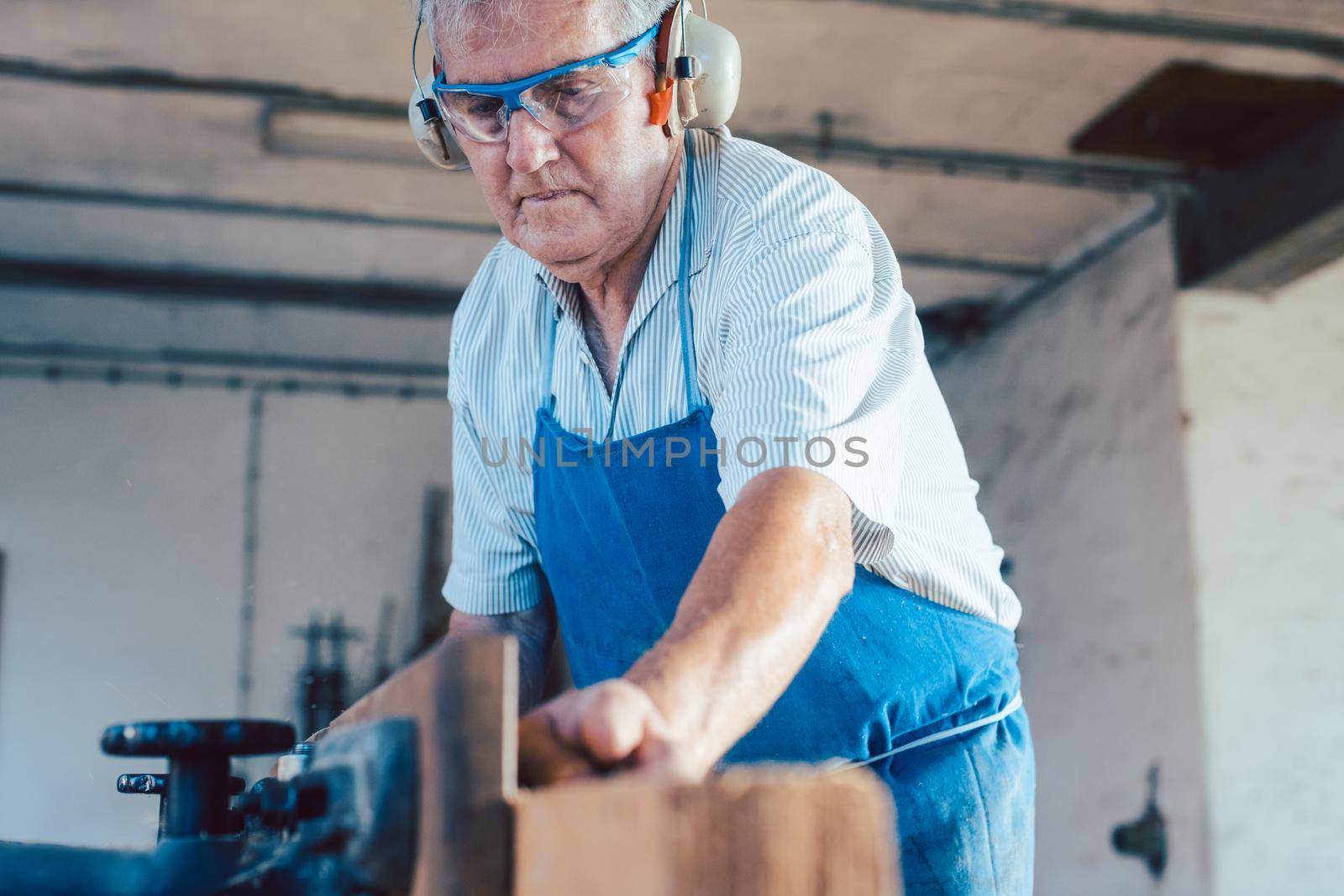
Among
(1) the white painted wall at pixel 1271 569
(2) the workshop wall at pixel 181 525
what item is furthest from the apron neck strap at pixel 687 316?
(2) the workshop wall at pixel 181 525

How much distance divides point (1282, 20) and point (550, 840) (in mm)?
3899

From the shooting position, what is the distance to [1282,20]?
12.1 ft

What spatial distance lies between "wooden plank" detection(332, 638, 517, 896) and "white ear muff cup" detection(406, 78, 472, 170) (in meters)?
1.05

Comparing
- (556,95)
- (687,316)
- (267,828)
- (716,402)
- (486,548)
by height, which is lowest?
(267,828)

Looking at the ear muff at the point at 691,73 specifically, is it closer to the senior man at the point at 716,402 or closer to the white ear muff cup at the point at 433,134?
the senior man at the point at 716,402

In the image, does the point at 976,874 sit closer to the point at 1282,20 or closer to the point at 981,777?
the point at 981,777

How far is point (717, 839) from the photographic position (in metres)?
0.51

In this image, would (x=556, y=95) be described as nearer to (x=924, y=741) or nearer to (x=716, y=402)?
(x=716, y=402)

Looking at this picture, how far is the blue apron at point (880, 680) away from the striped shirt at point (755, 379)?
0.03 meters

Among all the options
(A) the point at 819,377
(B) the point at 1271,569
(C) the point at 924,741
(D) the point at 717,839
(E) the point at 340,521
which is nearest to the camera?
(D) the point at 717,839

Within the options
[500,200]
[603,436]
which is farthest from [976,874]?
[500,200]

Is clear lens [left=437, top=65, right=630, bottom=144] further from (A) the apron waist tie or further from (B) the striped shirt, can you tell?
(A) the apron waist tie

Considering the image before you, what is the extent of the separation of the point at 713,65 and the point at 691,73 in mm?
44

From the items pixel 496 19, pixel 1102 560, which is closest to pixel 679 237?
pixel 496 19
